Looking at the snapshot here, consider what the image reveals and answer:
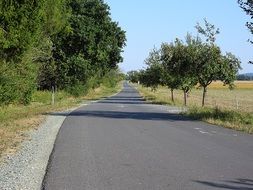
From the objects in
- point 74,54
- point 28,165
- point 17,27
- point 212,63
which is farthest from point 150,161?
point 74,54

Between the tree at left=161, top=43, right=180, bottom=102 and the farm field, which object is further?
the farm field

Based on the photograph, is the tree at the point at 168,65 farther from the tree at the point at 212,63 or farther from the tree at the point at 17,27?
the tree at the point at 17,27

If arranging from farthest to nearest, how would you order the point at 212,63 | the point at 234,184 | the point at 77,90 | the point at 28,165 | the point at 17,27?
1. the point at 77,90
2. the point at 212,63
3. the point at 17,27
4. the point at 28,165
5. the point at 234,184

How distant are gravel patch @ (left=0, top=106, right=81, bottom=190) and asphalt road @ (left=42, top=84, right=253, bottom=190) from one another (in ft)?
0.74

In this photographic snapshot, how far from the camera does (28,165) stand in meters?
11.5

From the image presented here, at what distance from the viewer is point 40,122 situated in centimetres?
2481

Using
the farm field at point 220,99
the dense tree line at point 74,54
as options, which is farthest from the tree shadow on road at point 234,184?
the farm field at point 220,99

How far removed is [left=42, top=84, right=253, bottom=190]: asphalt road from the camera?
30.3ft

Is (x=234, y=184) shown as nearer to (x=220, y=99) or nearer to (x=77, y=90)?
(x=77, y=90)

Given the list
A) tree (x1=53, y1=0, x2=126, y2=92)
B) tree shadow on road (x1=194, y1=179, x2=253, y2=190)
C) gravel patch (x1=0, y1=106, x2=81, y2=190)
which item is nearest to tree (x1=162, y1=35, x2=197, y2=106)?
tree (x1=53, y1=0, x2=126, y2=92)

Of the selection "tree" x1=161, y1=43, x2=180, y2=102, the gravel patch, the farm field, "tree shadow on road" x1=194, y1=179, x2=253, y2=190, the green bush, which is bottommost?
the farm field

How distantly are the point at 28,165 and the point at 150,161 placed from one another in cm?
273

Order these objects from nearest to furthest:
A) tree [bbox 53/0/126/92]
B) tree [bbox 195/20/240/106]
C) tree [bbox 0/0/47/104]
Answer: tree [bbox 0/0/47/104] < tree [bbox 195/20/240/106] < tree [bbox 53/0/126/92]

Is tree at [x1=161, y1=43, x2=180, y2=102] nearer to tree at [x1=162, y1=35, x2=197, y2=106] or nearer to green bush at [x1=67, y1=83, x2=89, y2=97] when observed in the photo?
tree at [x1=162, y1=35, x2=197, y2=106]
